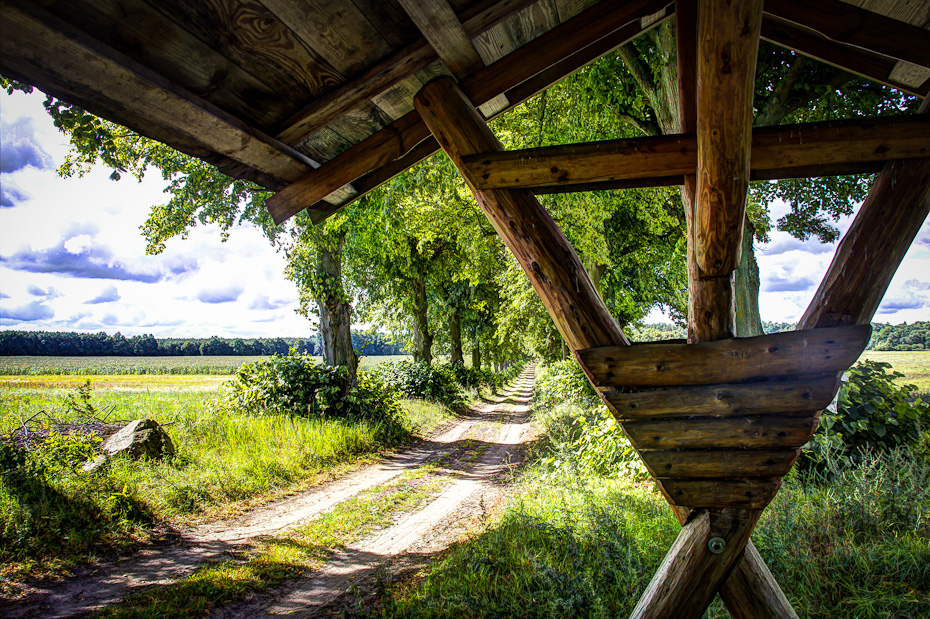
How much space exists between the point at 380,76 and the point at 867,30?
2803 millimetres

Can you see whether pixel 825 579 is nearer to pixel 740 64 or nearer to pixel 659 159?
pixel 659 159

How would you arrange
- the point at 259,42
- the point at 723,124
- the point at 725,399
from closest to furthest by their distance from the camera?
the point at 723,124, the point at 259,42, the point at 725,399

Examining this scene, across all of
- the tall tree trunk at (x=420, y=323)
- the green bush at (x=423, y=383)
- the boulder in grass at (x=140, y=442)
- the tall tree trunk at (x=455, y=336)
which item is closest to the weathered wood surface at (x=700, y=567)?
the boulder in grass at (x=140, y=442)

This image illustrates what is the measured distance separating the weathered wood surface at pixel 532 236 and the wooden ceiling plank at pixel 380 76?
0.67ft

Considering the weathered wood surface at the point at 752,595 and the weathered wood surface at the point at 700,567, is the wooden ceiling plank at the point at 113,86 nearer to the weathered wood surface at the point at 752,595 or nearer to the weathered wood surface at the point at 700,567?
the weathered wood surface at the point at 700,567

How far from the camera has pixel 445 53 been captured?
92.0 inches

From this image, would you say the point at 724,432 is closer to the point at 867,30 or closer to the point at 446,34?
the point at 867,30

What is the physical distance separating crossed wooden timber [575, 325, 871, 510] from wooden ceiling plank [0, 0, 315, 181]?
2275 millimetres

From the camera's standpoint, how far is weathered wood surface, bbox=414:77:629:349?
235 centimetres

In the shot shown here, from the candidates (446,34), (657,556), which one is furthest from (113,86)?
(657,556)

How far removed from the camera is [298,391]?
1004 cm

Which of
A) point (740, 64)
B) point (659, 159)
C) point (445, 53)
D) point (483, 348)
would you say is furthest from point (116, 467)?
point (483, 348)

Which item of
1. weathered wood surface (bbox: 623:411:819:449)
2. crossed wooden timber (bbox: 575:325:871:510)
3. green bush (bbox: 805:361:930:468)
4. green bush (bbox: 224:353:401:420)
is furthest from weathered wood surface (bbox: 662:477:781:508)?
green bush (bbox: 224:353:401:420)

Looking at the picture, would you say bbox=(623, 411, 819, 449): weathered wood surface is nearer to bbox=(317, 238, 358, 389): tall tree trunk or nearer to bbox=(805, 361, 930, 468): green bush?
bbox=(805, 361, 930, 468): green bush
